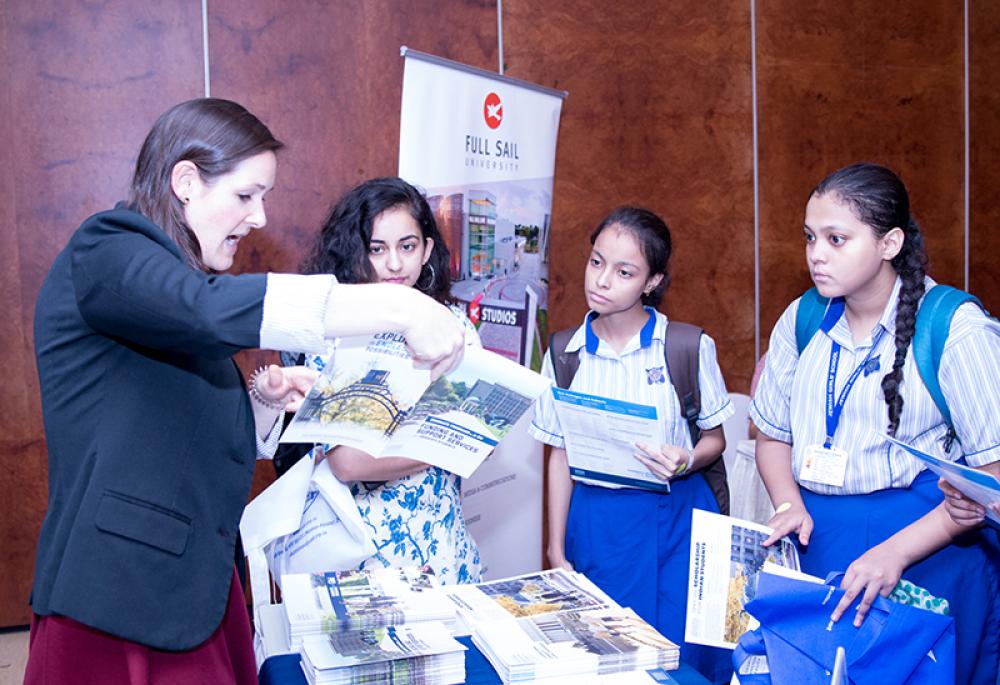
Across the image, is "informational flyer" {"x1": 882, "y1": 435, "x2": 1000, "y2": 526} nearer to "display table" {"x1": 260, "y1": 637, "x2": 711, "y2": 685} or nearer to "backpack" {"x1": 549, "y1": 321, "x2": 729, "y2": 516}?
"display table" {"x1": 260, "y1": 637, "x2": 711, "y2": 685}

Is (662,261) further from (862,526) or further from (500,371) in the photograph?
(500,371)

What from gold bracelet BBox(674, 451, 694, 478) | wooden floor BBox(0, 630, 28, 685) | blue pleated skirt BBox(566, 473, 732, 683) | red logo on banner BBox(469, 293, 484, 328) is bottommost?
wooden floor BBox(0, 630, 28, 685)

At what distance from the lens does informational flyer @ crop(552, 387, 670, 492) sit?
77.2 inches

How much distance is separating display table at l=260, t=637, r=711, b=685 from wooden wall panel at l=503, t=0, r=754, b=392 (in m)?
2.90

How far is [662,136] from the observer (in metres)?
4.27

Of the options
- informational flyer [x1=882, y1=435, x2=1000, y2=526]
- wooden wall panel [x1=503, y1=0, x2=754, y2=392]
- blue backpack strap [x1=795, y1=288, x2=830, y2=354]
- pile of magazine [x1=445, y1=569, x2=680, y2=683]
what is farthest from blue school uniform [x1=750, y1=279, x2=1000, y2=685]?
wooden wall panel [x1=503, y1=0, x2=754, y2=392]

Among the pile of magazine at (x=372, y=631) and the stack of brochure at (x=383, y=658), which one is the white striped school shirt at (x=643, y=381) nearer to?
the pile of magazine at (x=372, y=631)

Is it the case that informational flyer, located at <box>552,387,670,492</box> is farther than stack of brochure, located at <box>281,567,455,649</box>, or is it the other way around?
informational flyer, located at <box>552,387,670,492</box>

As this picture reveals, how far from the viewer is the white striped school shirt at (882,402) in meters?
1.57

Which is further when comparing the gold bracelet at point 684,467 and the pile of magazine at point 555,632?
the gold bracelet at point 684,467

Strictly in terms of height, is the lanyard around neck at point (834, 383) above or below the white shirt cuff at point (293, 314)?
below

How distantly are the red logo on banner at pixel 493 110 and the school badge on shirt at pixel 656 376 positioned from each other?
1.51m

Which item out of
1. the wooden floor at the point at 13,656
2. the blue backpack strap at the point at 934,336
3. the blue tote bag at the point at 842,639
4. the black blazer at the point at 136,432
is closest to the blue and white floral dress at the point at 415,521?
the black blazer at the point at 136,432

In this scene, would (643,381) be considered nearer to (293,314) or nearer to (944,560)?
(944,560)
